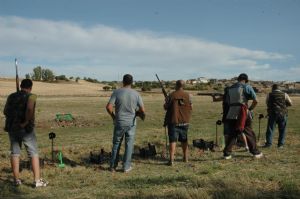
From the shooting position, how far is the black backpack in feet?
26.5

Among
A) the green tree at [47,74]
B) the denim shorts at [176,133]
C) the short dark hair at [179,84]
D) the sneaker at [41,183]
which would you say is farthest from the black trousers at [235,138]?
the green tree at [47,74]

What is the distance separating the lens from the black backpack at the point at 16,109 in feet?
26.5

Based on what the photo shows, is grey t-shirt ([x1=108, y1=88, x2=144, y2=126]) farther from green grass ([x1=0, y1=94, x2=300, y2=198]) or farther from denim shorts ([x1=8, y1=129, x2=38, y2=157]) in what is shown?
denim shorts ([x1=8, y1=129, x2=38, y2=157])

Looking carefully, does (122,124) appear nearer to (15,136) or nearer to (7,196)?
(15,136)

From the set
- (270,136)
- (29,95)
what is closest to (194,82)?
(270,136)

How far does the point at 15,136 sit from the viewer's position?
8180 millimetres

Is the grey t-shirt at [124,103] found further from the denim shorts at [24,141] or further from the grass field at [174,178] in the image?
the denim shorts at [24,141]

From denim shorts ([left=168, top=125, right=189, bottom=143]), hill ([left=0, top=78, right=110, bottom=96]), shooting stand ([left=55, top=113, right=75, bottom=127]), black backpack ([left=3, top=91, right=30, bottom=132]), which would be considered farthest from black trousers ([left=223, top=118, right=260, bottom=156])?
hill ([left=0, top=78, right=110, bottom=96])

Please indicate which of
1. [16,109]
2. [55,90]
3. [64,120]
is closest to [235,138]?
[16,109]

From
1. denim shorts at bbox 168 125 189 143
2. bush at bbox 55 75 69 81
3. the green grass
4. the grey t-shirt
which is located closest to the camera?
the green grass

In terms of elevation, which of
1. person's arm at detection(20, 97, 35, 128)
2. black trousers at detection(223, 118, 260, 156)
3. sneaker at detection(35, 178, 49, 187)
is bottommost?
sneaker at detection(35, 178, 49, 187)

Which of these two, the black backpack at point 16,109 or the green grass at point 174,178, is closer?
the green grass at point 174,178

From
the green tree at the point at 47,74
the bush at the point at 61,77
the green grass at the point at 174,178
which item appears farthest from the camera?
the green tree at the point at 47,74

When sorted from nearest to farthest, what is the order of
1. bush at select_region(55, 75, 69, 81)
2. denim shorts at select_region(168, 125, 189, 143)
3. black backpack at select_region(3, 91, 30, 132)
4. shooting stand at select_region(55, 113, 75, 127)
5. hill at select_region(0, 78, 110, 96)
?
black backpack at select_region(3, 91, 30, 132) → denim shorts at select_region(168, 125, 189, 143) → shooting stand at select_region(55, 113, 75, 127) → hill at select_region(0, 78, 110, 96) → bush at select_region(55, 75, 69, 81)
